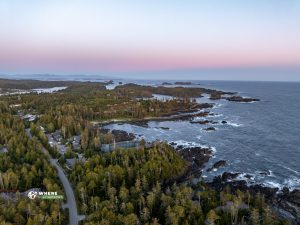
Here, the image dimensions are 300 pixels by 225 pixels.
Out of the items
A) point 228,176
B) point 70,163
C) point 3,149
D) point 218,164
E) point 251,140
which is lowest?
point 228,176

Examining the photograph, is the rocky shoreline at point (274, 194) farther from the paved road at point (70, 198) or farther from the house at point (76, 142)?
the house at point (76, 142)

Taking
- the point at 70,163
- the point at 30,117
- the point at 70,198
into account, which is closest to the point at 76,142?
the point at 70,163

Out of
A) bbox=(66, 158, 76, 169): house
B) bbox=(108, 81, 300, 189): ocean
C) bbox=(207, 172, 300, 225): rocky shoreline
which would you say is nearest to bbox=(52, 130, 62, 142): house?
bbox=(66, 158, 76, 169): house

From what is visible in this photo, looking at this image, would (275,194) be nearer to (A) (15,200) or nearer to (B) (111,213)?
(B) (111,213)

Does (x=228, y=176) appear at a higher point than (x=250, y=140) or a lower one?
lower

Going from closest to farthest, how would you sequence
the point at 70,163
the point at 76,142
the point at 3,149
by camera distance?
the point at 70,163
the point at 3,149
the point at 76,142

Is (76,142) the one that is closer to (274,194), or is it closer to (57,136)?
(57,136)

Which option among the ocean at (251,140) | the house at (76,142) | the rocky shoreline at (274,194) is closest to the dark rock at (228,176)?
the rocky shoreline at (274,194)

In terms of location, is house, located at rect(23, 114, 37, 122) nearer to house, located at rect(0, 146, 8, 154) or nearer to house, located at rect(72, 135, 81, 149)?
house, located at rect(72, 135, 81, 149)

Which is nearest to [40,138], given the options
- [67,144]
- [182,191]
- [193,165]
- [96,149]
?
[67,144]
